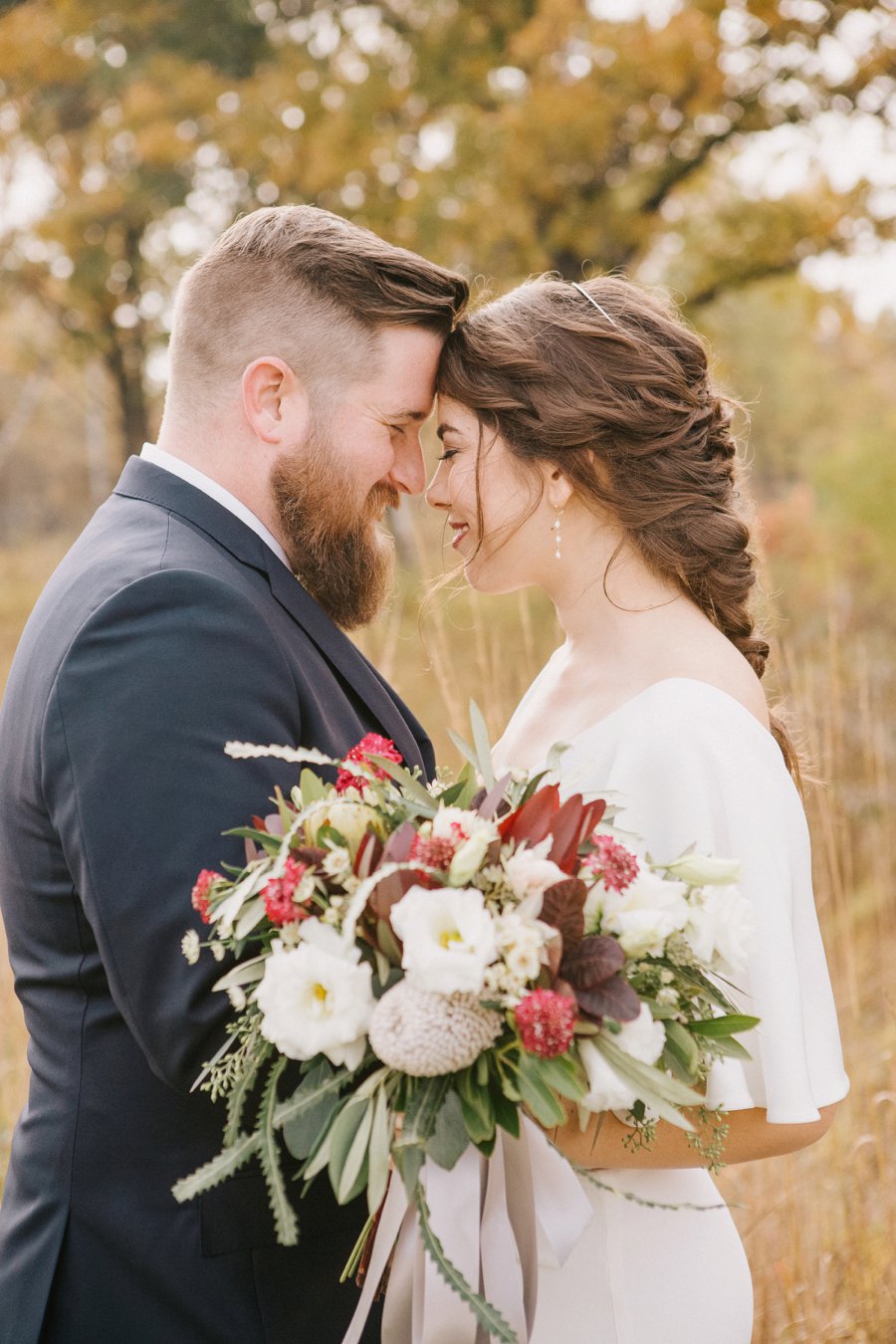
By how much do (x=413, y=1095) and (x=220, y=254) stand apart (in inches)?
69.9

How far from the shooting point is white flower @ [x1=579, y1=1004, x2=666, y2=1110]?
1.43 meters

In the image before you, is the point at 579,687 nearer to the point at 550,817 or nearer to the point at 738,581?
the point at 738,581

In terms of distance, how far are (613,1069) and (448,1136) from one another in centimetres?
21

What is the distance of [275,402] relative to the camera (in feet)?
7.94

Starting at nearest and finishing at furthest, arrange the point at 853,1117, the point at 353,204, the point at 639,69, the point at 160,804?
the point at 160,804, the point at 853,1117, the point at 639,69, the point at 353,204

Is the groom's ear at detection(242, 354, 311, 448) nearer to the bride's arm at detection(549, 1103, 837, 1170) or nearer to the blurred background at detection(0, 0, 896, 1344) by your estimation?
the bride's arm at detection(549, 1103, 837, 1170)

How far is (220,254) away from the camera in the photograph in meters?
2.51

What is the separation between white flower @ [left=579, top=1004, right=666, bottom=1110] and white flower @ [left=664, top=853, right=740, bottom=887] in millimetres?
212

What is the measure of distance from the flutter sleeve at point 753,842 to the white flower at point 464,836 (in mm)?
670

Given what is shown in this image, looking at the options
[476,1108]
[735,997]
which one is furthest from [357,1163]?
[735,997]

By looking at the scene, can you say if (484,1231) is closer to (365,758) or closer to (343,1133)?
(343,1133)

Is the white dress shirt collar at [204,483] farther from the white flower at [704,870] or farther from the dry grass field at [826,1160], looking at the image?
the white flower at [704,870]

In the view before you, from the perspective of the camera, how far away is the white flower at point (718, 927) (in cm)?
152

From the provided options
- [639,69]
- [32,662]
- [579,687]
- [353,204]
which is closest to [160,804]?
[32,662]
